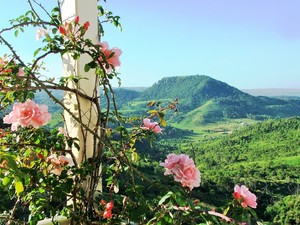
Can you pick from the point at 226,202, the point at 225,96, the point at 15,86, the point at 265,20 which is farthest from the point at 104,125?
the point at 265,20

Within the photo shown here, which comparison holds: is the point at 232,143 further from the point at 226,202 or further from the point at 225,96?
the point at 226,202

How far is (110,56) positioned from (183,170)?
373mm

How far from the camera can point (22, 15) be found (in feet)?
3.84

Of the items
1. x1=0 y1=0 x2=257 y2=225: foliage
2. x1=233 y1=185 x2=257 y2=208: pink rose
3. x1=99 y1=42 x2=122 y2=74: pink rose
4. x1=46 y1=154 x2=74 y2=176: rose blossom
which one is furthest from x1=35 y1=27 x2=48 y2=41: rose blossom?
x1=233 y1=185 x2=257 y2=208: pink rose

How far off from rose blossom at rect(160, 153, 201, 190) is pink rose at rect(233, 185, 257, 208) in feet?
0.30

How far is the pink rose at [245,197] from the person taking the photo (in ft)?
2.50

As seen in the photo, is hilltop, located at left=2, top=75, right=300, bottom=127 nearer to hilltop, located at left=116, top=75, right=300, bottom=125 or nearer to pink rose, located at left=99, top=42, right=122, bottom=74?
hilltop, located at left=116, top=75, right=300, bottom=125

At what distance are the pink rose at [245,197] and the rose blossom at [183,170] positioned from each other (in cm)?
9

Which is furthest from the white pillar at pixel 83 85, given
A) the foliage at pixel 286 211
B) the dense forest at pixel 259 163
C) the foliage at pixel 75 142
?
the foliage at pixel 286 211

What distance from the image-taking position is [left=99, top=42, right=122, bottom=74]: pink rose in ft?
3.12

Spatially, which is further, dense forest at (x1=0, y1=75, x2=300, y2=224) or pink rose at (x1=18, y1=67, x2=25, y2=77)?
dense forest at (x1=0, y1=75, x2=300, y2=224)

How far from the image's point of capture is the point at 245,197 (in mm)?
772

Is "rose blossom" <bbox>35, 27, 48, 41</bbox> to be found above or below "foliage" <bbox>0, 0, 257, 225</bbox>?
above

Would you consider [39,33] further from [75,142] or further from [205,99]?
[205,99]
